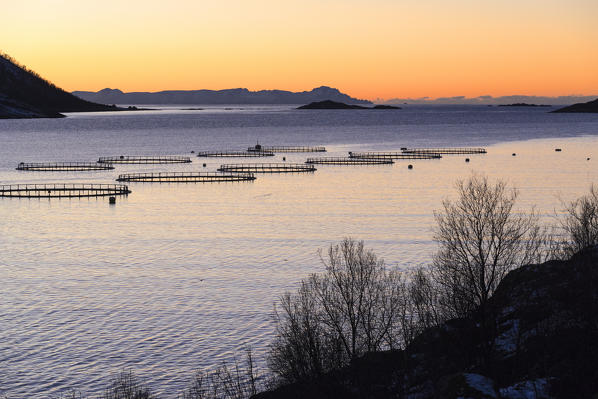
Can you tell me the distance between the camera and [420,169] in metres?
182

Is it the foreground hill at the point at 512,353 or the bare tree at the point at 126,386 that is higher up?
the foreground hill at the point at 512,353

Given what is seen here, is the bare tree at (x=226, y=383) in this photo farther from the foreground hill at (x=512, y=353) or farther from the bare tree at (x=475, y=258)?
the bare tree at (x=475, y=258)

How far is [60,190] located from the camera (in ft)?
464

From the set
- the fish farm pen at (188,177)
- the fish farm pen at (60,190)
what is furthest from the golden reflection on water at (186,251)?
the fish farm pen at (60,190)

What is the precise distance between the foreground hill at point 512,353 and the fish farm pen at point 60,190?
100m

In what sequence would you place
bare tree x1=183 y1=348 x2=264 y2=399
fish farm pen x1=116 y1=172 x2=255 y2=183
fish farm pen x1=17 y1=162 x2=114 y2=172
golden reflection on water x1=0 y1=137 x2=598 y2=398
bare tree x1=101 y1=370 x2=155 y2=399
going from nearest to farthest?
bare tree x1=101 y1=370 x2=155 y2=399 < bare tree x1=183 y1=348 x2=264 y2=399 < golden reflection on water x1=0 y1=137 x2=598 y2=398 < fish farm pen x1=116 y1=172 x2=255 y2=183 < fish farm pen x1=17 y1=162 x2=114 y2=172

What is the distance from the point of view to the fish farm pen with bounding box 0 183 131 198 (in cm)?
13388

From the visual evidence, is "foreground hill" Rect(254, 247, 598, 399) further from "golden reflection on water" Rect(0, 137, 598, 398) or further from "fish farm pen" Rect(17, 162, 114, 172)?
"fish farm pen" Rect(17, 162, 114, 172)

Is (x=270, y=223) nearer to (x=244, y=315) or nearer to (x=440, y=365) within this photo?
(x=244, y=315)

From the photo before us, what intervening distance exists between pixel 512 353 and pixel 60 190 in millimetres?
119757

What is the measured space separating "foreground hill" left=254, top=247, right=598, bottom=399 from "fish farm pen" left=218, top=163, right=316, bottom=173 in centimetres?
12860

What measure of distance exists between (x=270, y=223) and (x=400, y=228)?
842 inches

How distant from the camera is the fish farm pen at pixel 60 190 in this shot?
134 m

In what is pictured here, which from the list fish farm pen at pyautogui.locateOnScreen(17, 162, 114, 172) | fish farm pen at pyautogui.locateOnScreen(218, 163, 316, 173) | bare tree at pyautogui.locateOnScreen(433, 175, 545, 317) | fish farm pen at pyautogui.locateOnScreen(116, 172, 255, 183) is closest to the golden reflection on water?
fish farm pen at pyautogui.locateOnScreen(116, 172, 255, 183)
